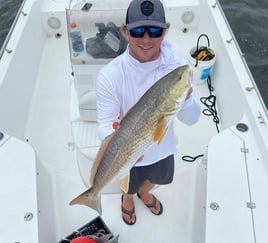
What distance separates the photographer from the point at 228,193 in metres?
2.31

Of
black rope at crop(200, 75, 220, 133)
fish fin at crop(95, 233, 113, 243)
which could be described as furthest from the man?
black rope at crop(200, 75, 220, 133)

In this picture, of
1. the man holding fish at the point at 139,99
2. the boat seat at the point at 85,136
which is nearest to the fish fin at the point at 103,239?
the man holding fish at the point at 139,99

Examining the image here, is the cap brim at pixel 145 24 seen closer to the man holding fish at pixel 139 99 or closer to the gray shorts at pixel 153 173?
the man holding fish at pixel 139 99

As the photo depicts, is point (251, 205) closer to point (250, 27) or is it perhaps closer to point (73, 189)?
point (73, 189)

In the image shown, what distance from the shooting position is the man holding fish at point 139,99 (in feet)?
5.45

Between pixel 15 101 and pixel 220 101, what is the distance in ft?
7.28

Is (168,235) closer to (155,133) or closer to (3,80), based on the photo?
(155,133)

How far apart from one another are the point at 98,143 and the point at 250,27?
4.36 m

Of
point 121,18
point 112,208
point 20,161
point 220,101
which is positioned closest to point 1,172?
point 20,161

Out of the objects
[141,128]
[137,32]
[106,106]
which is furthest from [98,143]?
[137,32]

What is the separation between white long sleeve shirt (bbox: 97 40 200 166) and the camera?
1.93 m

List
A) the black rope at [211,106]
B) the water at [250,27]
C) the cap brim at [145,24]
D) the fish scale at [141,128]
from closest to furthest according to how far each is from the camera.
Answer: the fish scale at [141,128]
the cap brim at [145,24]
the black rope at [211,106]
the water at [250,27]

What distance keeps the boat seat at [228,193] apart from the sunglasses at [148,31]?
1.15 meters

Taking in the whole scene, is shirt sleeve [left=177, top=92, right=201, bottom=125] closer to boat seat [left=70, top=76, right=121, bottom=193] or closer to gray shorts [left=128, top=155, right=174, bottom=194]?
gray shorts [left=128, top=155, right=174, bottom=194]
